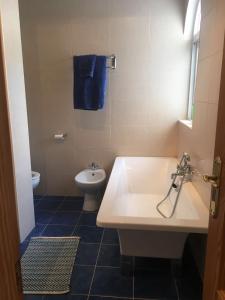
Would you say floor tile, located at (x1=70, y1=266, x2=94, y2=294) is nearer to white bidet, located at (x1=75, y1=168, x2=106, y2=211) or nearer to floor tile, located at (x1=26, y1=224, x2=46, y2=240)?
floor tile, located at (x1=26, y1=224, x2=46, y2=240)

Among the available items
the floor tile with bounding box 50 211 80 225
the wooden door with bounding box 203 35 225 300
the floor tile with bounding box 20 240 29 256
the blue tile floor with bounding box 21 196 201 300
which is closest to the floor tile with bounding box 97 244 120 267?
the blue tile floor with bounding box 21 196 201 300

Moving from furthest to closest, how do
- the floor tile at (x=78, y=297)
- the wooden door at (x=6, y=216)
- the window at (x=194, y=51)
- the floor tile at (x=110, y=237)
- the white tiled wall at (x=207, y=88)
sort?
A: the window at (x=194, y=51) → the floor tile at (x=110, y=237) → the floor tile at (x=78, y=297) → the white tiled wall at (x=207, y=88) → the wooden door at (x=6, y=216)

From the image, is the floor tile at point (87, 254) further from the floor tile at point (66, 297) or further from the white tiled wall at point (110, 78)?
the white tiled wall at point (110, 78)

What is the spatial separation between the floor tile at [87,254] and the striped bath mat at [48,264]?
0.05 m

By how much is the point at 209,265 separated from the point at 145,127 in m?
2.32

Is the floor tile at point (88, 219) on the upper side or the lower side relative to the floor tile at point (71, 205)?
lower

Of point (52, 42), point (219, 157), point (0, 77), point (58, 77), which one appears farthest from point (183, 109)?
point (0, 77)

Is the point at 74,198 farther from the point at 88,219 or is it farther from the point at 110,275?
the point at 110,275

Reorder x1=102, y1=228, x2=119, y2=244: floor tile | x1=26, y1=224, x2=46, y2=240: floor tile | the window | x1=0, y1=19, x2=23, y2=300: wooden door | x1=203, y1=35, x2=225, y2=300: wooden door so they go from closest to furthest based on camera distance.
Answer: x1=0, y1=19, x2=23, y2=300: wooden door, x1=203, y1=35, x2=225, y2=300: wooden door, x1=102, y1=228, x2=119, y2=244: floor tile, x1=26, y1=224, x2=46, y2=240: floor tile, the window

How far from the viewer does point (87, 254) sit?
213 centimetres

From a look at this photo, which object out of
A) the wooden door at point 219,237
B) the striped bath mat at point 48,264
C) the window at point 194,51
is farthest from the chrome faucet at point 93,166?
the wooden door at point 219,237

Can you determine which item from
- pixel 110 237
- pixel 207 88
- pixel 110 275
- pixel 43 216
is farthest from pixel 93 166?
pixel 207 88

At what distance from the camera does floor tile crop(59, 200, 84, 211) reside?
301 centimetres

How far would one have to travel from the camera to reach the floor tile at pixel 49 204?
303 centimetres
